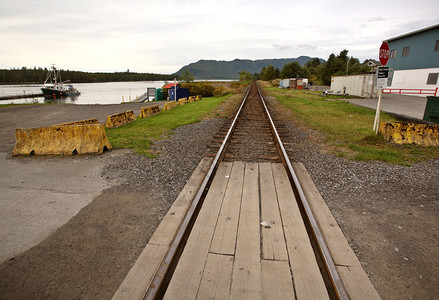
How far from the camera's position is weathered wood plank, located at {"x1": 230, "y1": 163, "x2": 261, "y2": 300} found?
7.57 feet

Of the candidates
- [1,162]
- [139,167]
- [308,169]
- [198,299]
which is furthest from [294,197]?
[1,162]

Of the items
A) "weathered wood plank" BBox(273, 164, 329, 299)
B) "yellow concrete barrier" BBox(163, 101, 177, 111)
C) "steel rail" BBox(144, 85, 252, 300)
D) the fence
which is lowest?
"weathered wood plank" BBox(273, 164, 329, 299)

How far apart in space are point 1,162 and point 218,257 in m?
6.45

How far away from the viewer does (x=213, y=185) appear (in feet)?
14.9

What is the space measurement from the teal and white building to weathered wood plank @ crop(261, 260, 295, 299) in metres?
32.2

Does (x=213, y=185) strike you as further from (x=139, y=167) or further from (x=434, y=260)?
(x=434, y=260)

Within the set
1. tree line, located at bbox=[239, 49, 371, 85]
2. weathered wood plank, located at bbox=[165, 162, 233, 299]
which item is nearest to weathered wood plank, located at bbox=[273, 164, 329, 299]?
weathered wood plank, located at bbox=[165, 162, 233, 299]

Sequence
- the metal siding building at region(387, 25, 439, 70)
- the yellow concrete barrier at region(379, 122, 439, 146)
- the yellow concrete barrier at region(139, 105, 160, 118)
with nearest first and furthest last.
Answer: the yellow concrete barrier at region(379, 122, 439, 146) → the yellow concrete barrier at region(139, 105, 160, 118) → the metal siding building at region(387, 25, 439, 70)

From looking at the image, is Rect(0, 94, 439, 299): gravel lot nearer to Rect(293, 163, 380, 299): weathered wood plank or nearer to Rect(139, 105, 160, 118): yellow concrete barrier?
Rect(293, 163, 380, 299): weathered wood plank

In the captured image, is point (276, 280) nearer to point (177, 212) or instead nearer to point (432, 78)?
point (177, 212)

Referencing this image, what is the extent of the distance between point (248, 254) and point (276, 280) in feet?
1.45

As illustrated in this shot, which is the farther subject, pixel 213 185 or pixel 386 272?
pixel 213 185

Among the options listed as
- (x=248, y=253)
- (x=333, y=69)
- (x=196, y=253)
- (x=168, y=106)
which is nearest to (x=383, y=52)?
(x=248, y=253)

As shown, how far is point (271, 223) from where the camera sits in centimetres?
336
